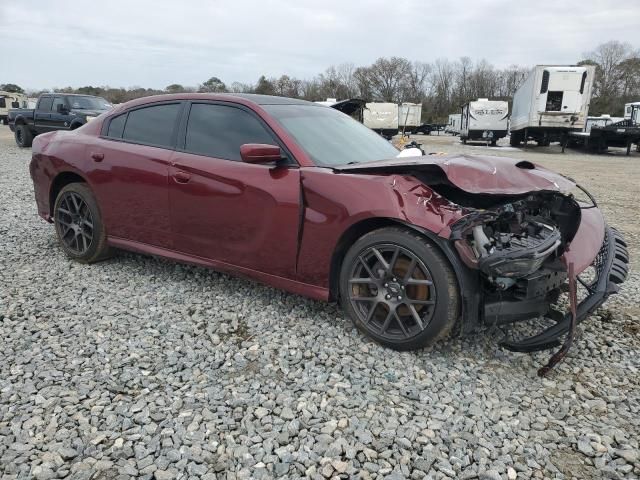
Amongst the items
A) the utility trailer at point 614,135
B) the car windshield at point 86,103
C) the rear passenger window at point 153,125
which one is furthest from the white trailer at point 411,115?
the rear passenger window at point 153,125

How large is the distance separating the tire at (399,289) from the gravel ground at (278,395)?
0.15 meters

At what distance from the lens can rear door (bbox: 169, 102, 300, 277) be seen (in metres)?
3.32

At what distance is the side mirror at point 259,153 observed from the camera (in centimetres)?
317

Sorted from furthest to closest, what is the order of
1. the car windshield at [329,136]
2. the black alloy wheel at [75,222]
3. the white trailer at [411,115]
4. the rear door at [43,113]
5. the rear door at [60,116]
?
the white trailer at [411,115] < the rear door at [43,113] < the rear door at [60,116] < the black alloy wheel at [75,222] < the car windshield at [329,136]

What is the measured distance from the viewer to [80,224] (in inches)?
181

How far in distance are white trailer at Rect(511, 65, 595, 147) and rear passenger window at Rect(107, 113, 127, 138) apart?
19842mm

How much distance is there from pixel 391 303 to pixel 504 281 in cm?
67

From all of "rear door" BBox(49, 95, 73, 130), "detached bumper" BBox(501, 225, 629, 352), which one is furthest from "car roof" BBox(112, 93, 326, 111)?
"rear door" BBox(49, 95, 73, 130)

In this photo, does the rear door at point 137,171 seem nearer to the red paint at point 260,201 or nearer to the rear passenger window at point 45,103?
the red paint at point 260,201

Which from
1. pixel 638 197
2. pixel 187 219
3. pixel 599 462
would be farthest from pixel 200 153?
pixel 638 197

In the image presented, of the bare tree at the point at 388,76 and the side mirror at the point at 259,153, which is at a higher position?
the bare tree at the point at 388,76

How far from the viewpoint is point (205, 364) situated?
2.92 metres

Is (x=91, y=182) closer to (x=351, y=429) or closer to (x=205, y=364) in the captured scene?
(x=205, y=364)

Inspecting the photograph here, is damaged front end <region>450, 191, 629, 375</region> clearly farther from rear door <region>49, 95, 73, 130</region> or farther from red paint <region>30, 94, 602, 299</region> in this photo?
rear door <region>49, 95, 73, 130</region>
